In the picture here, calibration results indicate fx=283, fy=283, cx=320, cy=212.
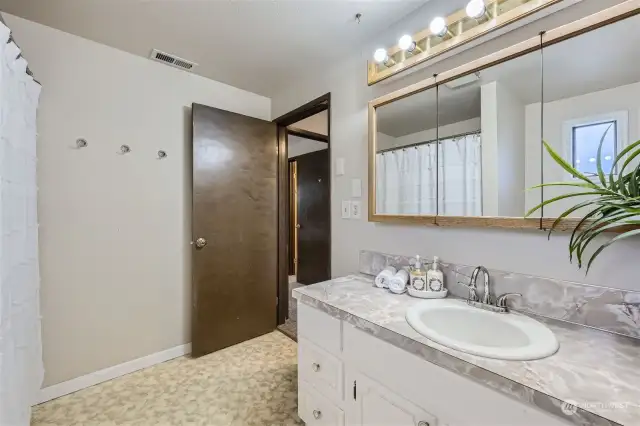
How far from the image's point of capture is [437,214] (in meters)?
1.40

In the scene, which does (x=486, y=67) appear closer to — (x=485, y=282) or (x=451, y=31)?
(x=451, y=31)

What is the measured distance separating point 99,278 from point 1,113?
1202mm

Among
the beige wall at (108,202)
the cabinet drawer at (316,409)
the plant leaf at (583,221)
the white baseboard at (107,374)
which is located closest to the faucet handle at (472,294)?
the plant leaf at (583,221)

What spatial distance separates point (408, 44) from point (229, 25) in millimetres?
1027

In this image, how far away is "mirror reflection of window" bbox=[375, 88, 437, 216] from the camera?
1.45m

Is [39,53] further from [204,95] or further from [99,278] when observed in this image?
[99,278]

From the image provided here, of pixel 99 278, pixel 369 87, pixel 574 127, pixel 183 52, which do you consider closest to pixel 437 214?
pixel 574 127

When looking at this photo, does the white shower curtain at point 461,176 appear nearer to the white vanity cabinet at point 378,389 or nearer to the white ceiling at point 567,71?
the white ceiling at point 567,71

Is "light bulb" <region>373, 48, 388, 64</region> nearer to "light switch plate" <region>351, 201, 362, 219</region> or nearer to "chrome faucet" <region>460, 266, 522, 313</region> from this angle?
"light switch plate" <region>351, 201, 362, 219</region>

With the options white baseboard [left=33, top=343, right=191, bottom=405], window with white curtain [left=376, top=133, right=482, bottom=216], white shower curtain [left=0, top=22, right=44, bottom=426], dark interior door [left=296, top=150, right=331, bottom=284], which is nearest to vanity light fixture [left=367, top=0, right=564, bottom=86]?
window with white curtain [left=376, top=133, right=482, bottom=216]

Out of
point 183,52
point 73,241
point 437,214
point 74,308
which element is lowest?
point 74,308

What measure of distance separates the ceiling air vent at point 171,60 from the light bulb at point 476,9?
1.80 meters

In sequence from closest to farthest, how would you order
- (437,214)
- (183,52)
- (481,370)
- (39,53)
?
(481,370)
(437,214)
(39,53)
(183,52)

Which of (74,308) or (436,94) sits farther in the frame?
(74,308)
